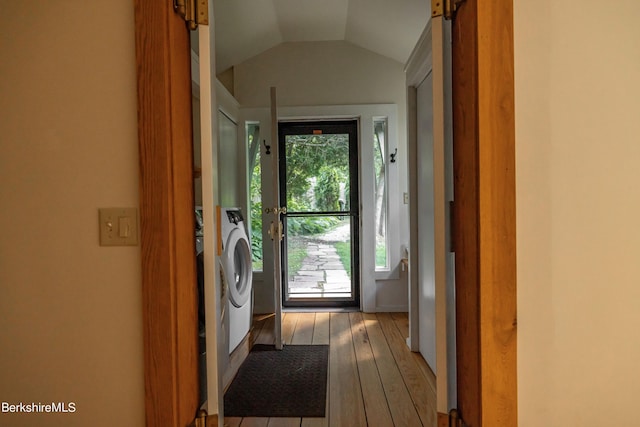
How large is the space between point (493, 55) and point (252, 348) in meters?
2.52

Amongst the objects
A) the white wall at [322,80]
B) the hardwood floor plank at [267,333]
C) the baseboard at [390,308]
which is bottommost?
the hardwood floor plank at [267,333]

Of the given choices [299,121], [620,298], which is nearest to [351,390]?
[620,298]

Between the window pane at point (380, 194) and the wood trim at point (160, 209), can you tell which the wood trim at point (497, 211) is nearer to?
the wood trim at point (160, 209)

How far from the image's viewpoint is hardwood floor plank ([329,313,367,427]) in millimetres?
1756

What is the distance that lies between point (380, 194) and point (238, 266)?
1.66m

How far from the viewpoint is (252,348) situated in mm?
2684

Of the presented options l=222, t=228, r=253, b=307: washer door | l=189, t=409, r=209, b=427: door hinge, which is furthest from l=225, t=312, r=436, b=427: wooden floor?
l=189, t=409, r=209, b=427: door hinge

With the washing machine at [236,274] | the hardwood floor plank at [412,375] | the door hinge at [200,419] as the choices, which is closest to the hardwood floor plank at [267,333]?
the washing machine at [236,274]

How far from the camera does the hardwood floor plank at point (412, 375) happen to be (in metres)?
1.78

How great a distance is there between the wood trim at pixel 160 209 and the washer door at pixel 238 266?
119 centimetres

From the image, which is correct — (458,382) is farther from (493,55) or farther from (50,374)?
(50,374)

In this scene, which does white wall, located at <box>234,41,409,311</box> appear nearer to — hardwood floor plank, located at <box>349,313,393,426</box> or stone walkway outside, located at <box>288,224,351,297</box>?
stone walkway outside, located at <box>288,224,351,297</box>

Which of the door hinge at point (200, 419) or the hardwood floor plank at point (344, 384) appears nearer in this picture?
the door hinge at point (200, 419)

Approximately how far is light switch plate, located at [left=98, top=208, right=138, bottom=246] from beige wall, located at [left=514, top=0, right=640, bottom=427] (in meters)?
1.08
